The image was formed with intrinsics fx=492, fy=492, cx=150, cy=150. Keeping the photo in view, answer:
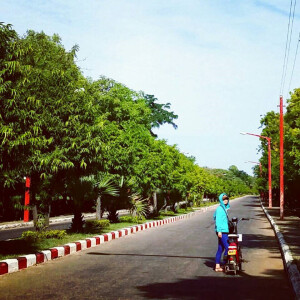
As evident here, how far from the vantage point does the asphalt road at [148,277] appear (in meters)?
7.59

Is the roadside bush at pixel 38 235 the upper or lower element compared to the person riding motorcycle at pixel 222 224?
lower

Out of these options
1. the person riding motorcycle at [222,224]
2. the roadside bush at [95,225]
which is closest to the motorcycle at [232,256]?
the person riding motorcycle at [222,224]

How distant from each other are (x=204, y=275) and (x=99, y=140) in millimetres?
8001

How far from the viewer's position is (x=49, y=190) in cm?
1764

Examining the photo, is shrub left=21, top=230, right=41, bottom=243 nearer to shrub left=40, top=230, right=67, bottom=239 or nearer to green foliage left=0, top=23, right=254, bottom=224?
shrub left=40, top=230, right=67, bottom=239

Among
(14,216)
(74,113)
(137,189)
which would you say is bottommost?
(14,216)

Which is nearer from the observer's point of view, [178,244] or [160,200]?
[178,244]

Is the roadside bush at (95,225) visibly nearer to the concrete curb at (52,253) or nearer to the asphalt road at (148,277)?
the concrete curb at (52,253)

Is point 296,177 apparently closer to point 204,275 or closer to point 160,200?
point 160,200

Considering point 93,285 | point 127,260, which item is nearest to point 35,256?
point 127,260

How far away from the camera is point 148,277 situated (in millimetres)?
9172

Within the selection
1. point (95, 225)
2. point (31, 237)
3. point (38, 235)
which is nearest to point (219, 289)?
point (31, 237)

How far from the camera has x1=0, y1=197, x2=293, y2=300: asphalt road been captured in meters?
7.59

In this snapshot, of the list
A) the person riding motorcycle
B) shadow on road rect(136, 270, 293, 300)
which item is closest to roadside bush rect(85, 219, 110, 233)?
the person riding motorcycle
